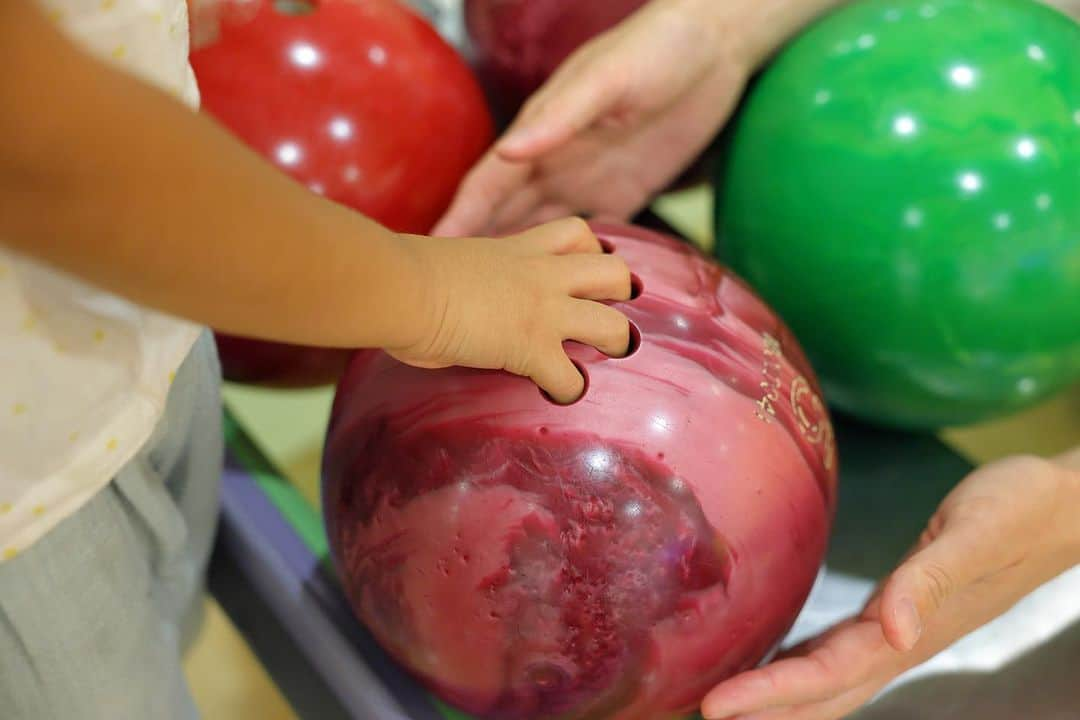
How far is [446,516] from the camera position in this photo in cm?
75

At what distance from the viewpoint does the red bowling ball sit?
1.25 m

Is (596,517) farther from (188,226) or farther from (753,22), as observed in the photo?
(753,22)

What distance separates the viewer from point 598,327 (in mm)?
743

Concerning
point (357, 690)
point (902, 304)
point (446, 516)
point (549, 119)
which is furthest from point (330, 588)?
point (902, 304)

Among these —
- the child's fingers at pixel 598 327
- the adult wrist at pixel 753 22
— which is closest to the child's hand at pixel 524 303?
the child's fingers at pixel 598 327

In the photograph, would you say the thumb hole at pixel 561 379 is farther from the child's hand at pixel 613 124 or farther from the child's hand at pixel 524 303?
the child's hand at pixel 613 124

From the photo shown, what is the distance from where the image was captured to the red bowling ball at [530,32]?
125 centimetres

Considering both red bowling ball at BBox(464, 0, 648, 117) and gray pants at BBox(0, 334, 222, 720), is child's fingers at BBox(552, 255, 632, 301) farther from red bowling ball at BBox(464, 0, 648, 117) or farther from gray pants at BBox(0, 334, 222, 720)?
red bowling ball at BBox(464, 0, 648, 117)

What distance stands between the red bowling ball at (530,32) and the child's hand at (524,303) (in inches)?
20.2

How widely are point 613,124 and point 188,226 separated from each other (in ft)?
2.40

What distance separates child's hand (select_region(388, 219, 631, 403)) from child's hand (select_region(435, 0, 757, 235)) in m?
0.26

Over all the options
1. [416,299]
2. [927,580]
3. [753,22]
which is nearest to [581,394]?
[416,299]

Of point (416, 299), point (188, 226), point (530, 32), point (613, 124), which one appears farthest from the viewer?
point (530, 32)

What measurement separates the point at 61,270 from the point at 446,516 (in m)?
0.34
